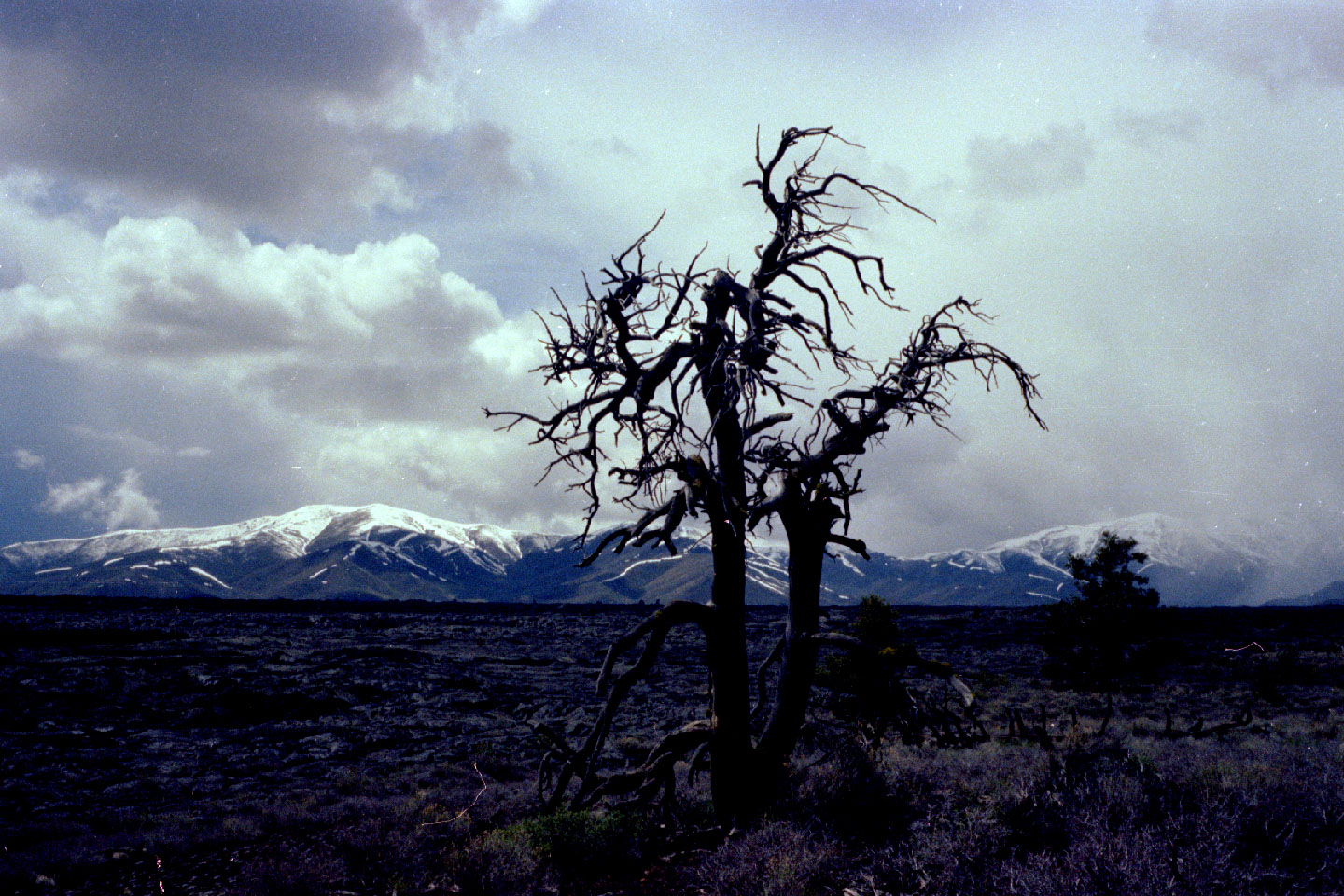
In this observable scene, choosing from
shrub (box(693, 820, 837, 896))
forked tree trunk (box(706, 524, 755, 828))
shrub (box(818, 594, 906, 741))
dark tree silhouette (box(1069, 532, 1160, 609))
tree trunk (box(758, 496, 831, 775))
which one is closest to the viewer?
shrub (box(693, 820, 837, 896))

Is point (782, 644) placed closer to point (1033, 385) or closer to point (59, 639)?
point (1033, 385)

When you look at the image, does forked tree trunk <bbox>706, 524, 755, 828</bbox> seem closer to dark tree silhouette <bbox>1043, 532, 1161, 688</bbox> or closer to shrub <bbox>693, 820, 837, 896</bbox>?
shrub <bbox>693, 820, 837, 896</bbox>

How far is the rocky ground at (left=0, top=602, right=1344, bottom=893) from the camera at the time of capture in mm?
11500

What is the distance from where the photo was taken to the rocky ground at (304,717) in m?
11.5

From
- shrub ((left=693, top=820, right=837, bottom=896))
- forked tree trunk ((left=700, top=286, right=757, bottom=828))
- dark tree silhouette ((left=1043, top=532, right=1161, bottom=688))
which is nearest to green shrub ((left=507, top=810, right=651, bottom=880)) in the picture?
forked tree trunk ((left=700, top=286, right=757, bottom=828))

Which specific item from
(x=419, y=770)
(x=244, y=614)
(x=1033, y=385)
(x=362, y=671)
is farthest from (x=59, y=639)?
(x=1033, y=385)

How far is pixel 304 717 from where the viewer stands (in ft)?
78.5

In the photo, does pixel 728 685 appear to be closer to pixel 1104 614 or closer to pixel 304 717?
pixel 304 717

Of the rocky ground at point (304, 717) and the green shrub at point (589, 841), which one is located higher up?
the green shrub at point (589, 841)

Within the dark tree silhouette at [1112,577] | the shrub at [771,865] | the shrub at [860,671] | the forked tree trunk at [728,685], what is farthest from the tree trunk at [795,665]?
the dark tree silhouette at [1112,577]

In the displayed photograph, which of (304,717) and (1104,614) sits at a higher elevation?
(1104,614)

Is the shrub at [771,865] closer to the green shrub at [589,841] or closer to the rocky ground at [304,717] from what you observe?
the green shrub at [589,841]

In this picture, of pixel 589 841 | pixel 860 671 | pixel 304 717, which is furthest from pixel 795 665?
pixel 304 717

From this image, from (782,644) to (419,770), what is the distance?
1251 centimetres
